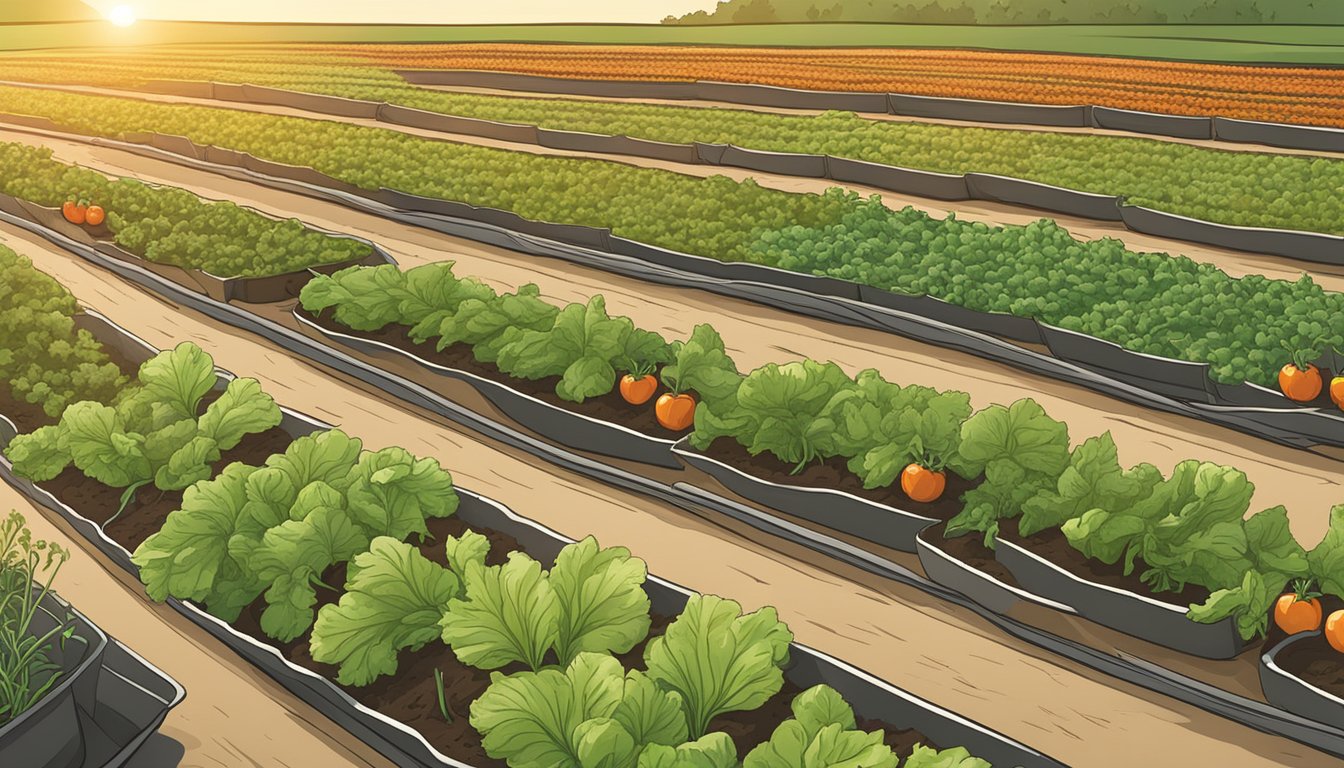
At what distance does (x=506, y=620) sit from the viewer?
3119 mm

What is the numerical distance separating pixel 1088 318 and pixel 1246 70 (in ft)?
47.7

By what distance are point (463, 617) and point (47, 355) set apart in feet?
13.4

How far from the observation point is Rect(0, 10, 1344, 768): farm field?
126 inches

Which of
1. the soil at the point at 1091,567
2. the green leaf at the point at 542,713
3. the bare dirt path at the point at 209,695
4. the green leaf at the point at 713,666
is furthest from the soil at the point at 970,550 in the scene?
the bare dirt path at the point at 209,695

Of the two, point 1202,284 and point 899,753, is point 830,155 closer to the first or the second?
point 1202,284

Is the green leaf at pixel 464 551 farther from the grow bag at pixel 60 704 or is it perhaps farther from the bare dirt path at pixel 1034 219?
the bare dirt path at pixel 1034 219

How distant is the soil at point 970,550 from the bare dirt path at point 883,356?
1.73 m

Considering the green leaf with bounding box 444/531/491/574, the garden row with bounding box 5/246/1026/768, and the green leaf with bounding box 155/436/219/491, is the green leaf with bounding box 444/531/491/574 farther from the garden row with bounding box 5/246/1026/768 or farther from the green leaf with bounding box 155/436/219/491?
the green leaf with bounding box 155/436/219/491

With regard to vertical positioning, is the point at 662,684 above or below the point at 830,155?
below

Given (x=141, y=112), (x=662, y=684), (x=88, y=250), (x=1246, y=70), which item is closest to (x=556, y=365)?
(x=662, y=684)

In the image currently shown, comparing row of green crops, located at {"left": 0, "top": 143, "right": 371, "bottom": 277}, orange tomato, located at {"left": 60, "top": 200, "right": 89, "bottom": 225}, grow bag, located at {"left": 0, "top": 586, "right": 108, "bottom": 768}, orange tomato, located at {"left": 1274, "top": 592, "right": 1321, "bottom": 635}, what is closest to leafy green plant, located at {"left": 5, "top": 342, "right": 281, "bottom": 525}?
grow bag, located at {"left": 0, "top": 586, "right": 108, "bottom": 768}

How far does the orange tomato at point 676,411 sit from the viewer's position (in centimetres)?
515

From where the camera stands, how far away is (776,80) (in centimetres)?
1958

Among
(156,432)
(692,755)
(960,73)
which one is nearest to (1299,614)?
(692,755)
